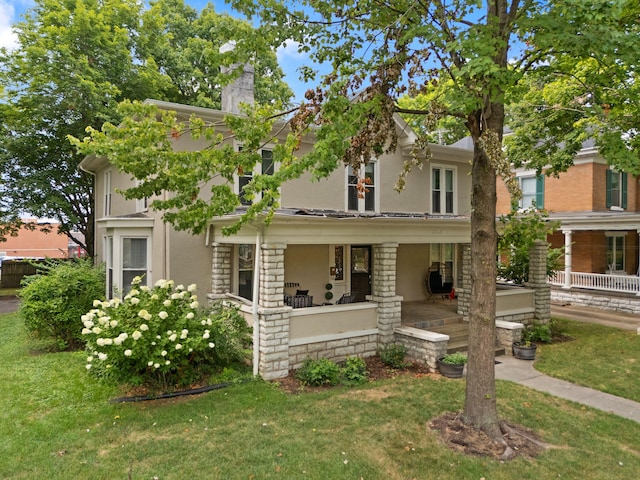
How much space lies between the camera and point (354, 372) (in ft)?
27.5

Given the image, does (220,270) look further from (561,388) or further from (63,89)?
(63,89)

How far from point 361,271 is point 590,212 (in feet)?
38.2

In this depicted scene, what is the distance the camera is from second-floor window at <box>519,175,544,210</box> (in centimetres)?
1981

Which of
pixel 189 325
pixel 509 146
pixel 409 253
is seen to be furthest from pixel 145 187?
pixel 509 146

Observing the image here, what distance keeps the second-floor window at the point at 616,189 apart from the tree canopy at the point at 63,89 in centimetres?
1870

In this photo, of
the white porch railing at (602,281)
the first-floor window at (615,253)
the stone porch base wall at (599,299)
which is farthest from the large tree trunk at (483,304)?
the first-floor window at (615,253)

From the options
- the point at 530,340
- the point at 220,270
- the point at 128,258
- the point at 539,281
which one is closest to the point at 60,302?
the point at 128,258

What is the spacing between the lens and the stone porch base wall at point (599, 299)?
15.8m

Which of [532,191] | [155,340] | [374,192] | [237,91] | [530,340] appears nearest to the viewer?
[155,340]

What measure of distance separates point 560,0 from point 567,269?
15930mm

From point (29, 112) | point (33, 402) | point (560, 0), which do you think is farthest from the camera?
point (29, 112)

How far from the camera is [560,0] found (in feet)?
16.1

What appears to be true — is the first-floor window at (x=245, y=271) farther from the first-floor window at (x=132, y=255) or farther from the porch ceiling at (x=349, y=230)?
Answer: the first-floor window at (x=132, y=255)

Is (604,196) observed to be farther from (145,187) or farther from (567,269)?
(145,187)
